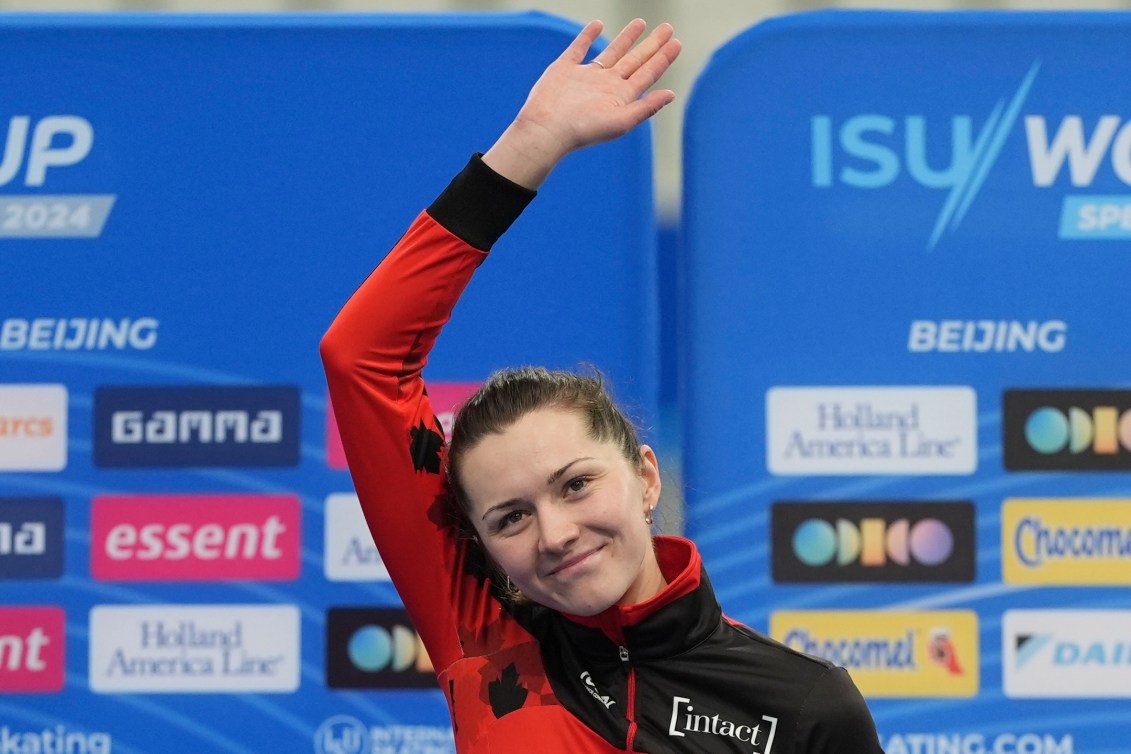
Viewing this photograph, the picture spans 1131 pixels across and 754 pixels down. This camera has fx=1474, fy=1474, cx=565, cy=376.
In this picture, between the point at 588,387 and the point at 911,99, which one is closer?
the point at 588,387

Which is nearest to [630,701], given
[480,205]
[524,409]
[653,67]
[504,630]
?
[504,630]

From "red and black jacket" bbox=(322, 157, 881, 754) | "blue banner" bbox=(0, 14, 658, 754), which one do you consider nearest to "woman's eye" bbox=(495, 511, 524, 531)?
"red and black jacket" bbox=(322, 157, 881, 754)

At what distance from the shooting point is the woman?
1.57m

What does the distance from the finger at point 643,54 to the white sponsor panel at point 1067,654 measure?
1.58 metres

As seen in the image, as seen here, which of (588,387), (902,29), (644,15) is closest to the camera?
(588,387)

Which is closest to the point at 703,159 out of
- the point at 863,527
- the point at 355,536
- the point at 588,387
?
the point at 863,527

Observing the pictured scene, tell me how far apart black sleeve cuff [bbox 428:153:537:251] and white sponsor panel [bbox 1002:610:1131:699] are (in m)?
1.62

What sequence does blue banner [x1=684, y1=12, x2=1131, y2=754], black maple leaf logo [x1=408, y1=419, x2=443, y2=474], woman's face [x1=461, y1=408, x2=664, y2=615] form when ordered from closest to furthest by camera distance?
1. woman's face [x1=461, y1=408, x2=664, y2=615]
2. black maple leaf logo [x1=408, y1=419, x2=443, y2=474]
3. blue banner [x1=684, y1=12, x2=1131, y2=754]

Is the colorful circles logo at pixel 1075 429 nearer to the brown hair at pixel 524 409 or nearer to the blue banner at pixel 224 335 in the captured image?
the blue banner at pixel 224 335

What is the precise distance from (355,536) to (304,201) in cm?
64

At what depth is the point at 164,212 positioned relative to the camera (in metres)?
2.78

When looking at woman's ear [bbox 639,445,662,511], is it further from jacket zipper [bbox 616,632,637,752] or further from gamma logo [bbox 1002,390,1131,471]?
gamma logo [bbox 1002,390,1131,471]

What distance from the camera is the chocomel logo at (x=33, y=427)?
2793 mm

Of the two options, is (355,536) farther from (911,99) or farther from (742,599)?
(911,99)
